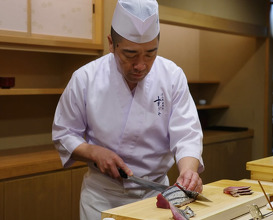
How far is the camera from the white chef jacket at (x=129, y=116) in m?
2.14

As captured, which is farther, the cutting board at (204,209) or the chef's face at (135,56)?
the chef's face at (135,56)

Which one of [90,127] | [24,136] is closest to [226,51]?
[24,136]

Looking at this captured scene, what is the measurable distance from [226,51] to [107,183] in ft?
14.0

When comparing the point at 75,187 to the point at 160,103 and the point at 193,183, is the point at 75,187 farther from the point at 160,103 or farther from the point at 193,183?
the point at 193,183

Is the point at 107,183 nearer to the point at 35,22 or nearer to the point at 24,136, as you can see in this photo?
the point at 35,22

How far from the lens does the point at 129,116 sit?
2.13 m

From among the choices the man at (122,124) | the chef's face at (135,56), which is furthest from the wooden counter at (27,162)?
the chef's face at (135,56)

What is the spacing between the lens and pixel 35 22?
11.4 feet

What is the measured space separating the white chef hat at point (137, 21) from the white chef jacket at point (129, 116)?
28 centimetres

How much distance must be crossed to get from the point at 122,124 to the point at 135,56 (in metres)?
0.36

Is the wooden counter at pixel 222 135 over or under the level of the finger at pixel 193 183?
under

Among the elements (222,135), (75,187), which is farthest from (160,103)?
(222,135)

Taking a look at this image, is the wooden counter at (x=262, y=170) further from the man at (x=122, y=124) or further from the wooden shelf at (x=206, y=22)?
the wooden shelf at (x=206, y=22)

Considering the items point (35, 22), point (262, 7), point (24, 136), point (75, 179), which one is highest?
point (262, 7)
